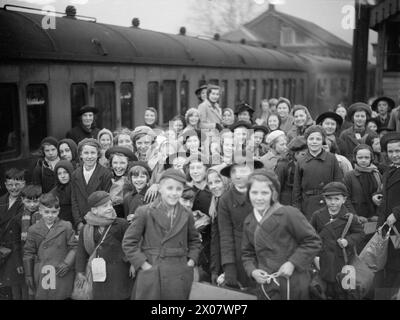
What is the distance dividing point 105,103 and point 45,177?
3.25m

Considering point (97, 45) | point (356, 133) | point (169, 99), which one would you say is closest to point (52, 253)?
point (356, 133)

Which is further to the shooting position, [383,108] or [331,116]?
[383,108]

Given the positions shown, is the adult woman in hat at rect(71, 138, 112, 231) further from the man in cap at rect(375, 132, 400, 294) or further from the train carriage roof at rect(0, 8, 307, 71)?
the man in cap at rect(375, 132, 400, 294)

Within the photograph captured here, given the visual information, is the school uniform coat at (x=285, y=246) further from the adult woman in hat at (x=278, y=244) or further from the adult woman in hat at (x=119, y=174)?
the adult woman in hat at (x=119, y=174)

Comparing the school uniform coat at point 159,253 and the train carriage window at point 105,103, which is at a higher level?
the train carriage window at point 105,103

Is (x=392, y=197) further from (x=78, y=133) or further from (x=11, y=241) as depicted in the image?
(x=78, y=133)

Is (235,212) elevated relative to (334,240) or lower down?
elevated

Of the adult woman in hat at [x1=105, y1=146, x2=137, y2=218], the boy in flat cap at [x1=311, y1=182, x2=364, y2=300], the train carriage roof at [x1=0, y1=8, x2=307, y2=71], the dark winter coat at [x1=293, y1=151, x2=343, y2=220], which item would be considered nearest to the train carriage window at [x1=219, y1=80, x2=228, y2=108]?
the train carriage roof at [x1=0, y1=8, x2=307, y2=71]

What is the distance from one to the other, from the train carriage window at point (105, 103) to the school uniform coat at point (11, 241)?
3814 millimetres

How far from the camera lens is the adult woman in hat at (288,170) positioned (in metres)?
5.76

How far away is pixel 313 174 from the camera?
5.41 m

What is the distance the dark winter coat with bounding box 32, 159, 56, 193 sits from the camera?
6.00m

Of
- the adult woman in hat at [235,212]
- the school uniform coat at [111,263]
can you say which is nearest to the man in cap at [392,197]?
the adult woman in hat at [235,212]
